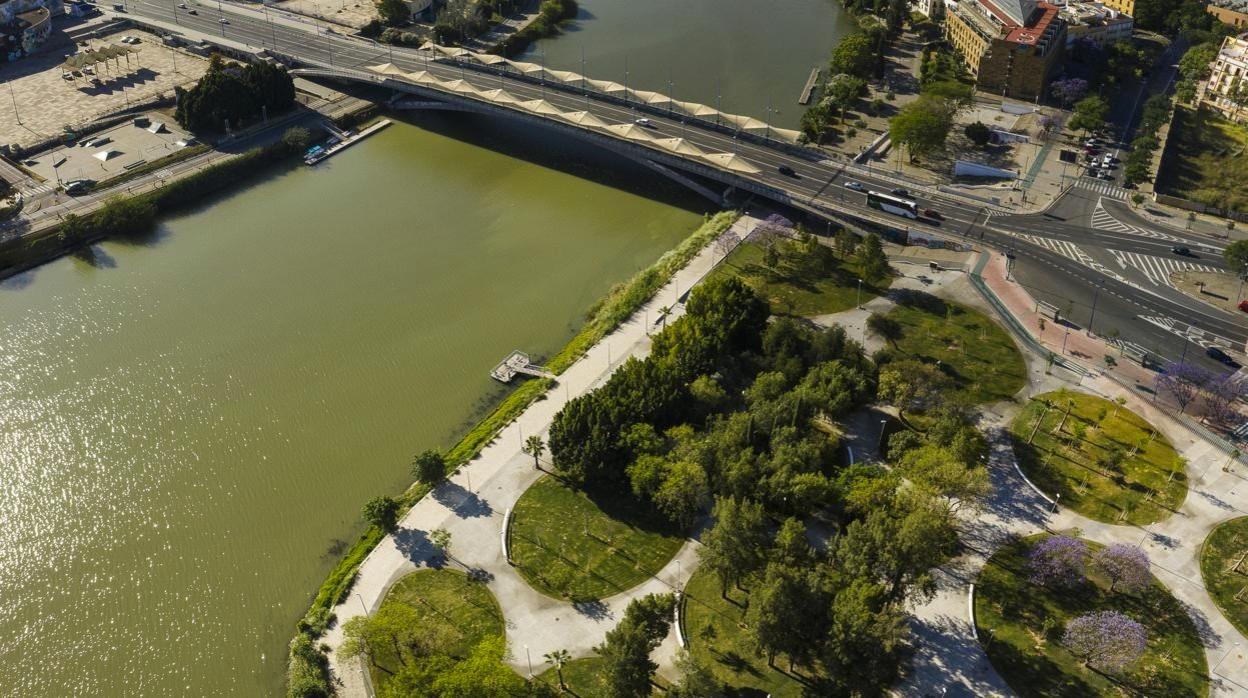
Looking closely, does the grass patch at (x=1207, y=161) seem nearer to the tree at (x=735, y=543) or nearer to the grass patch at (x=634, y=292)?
the grass patch at (x=634, y=292)

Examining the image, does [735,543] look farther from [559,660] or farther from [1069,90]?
[1069,90]

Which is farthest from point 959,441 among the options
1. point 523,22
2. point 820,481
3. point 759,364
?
point 523,22

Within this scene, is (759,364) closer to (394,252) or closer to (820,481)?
(820,481)

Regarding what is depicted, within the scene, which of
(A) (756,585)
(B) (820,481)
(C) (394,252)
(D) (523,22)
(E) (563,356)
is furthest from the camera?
(D) (523,22)

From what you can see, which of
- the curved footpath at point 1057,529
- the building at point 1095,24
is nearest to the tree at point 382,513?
the curved footpath at point 1057,529

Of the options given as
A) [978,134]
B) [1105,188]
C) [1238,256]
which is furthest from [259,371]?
[1105,188]

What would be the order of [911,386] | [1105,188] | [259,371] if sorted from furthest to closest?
[1105,188], [259,371], [911,386]
